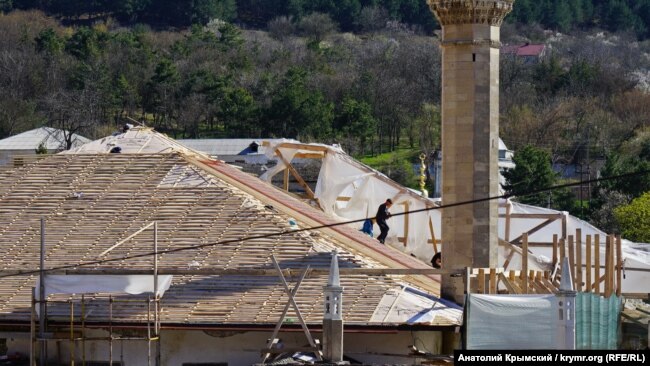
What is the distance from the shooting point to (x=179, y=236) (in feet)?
159

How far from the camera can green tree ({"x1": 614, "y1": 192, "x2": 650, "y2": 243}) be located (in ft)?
282

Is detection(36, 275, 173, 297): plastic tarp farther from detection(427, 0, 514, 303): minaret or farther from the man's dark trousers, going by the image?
the man's dark trousers

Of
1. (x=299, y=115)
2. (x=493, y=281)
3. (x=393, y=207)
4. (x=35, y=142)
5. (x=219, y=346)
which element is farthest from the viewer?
(x=299, y=115)

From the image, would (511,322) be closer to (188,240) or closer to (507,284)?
(507,284)

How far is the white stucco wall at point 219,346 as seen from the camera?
1757 inches

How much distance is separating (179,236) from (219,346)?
407cm

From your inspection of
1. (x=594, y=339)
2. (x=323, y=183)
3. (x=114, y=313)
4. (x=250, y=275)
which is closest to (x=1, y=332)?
(x=114, y=313)

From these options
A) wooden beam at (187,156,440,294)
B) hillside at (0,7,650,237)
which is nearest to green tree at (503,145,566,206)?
hillside at (0,7,650,237)

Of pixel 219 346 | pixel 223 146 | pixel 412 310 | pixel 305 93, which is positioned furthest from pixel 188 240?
pixel 305 93

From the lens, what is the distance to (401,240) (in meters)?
59.0

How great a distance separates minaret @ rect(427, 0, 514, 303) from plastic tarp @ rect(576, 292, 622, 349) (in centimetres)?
238

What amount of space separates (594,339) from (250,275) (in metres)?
7.97

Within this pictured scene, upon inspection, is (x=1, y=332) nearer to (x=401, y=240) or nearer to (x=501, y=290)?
(x=501, y=290)

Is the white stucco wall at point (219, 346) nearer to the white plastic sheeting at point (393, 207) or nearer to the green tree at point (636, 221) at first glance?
the white plastic sheeting at point (393, 207)
